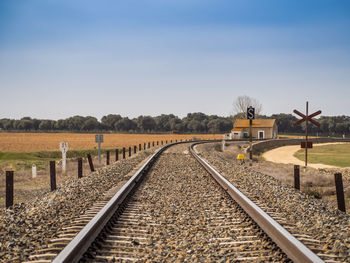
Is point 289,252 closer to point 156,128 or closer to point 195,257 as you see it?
point 195,257

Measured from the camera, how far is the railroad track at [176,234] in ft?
12.9

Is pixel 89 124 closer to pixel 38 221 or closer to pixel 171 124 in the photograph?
pixel 171 124

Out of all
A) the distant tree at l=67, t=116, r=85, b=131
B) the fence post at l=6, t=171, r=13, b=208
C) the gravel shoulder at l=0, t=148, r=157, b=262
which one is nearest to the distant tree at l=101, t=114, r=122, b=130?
the distant tree at l=67, t=116, r=85, b=131

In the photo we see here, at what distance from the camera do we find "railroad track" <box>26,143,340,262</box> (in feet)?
12.9

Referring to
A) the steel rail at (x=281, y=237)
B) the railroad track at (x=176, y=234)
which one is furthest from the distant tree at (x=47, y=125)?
the steel rail at (x=281, y=237)

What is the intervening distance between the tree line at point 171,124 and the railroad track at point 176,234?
123 m

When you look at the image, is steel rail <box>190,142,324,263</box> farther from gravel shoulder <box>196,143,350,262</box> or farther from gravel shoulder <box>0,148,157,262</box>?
gravel shoulder <box>0,148,157,262</box>

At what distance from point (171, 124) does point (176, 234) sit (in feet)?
478

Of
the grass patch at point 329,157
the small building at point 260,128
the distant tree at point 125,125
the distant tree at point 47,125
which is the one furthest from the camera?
the distant tree at point 47,125

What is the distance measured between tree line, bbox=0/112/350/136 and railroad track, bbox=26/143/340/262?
123m

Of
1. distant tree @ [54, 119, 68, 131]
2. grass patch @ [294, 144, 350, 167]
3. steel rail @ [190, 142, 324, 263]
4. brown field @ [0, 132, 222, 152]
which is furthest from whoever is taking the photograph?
distant tree @ [54, 119, 68, 131]

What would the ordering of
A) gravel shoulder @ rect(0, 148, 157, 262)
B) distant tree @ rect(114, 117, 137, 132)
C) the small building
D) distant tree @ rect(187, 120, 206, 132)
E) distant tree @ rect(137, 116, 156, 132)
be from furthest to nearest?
distant tree @ rect(114, 117, 137, 132) → distant tree @ rect(137, 116, 156, 132) → distant tree @ rect(187, 120, 206, 132) → the small building → gravel shoulder @ rect(0, 148, 157, 262)

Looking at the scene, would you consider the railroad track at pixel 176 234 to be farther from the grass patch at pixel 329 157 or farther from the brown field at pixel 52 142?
the brown field at pixel 52 142

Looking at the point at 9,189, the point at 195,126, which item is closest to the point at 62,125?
the point at 195,126
